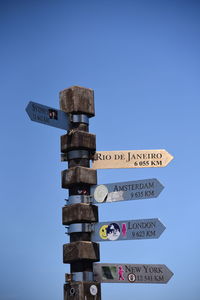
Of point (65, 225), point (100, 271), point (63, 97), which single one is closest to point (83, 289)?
point (100, 271)

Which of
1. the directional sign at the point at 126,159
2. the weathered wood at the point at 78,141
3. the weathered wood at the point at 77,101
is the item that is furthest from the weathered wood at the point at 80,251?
the weathered wood at the point at 77,101

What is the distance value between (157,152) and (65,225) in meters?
1.97

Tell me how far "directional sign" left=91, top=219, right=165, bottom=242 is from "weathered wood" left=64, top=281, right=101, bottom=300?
73cm

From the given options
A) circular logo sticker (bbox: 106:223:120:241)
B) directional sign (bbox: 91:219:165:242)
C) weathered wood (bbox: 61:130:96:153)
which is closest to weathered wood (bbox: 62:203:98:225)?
directional sign (bbox: 91:219:165:242)

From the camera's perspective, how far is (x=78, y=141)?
950 centimetres

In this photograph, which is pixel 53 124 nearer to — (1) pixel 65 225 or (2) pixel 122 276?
(1) pixel 65 225

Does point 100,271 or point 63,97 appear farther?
point 63,97

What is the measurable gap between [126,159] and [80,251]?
1755 millimetres

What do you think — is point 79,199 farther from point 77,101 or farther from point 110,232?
point 77,101

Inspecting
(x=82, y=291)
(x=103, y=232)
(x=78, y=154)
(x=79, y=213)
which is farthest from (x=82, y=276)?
(x=78, y=154)

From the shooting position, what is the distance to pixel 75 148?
31.3ft

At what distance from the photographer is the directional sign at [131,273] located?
29.5 feet

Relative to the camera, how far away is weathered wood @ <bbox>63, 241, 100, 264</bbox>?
9056 millimetres

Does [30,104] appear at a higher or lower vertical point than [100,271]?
higher
